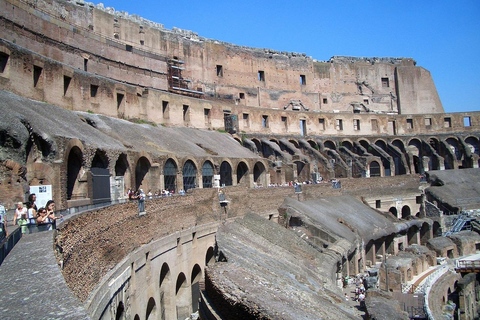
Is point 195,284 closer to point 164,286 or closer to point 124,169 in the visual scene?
point 164,286

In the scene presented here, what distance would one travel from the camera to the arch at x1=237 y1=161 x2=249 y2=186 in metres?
31.5

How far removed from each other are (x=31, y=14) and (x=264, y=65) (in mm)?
27164

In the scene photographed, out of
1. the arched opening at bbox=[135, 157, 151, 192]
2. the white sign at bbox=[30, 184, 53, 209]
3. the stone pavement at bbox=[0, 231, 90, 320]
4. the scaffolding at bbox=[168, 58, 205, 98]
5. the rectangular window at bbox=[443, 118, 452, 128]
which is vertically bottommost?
the stone pavement at bbox=[0, 231, 90, 320]

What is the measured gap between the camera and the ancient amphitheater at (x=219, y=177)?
11008mm

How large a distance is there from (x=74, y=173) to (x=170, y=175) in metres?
7.03

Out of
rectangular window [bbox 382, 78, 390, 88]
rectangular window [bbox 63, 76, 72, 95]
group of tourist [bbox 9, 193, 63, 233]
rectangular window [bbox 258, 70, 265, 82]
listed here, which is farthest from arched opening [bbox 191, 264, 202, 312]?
rectangular window [bbox 382, 78, 390, 88]

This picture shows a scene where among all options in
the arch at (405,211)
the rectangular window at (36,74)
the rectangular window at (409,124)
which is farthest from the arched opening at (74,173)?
the rectangular window at (409,124)

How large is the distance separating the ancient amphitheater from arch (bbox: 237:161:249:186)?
233mm

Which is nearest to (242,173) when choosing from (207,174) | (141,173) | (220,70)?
(207,174)

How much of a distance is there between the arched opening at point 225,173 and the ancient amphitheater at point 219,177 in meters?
0.15

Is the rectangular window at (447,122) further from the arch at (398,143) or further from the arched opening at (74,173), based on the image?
the arched opening at (74,173)

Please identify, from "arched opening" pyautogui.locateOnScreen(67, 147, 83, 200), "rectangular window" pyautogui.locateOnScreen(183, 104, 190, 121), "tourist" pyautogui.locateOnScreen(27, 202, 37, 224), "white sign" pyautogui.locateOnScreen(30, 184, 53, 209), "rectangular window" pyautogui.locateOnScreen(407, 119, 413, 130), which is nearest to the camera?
"tourist" pyautogui.locateOnScreen(27, 202, 37, 224)

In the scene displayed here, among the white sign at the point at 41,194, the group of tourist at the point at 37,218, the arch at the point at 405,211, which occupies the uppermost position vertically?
the white sign at the point at 41,194

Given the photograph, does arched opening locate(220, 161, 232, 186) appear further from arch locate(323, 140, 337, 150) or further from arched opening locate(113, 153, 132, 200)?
arch locate(323, 140, 337, 150)
